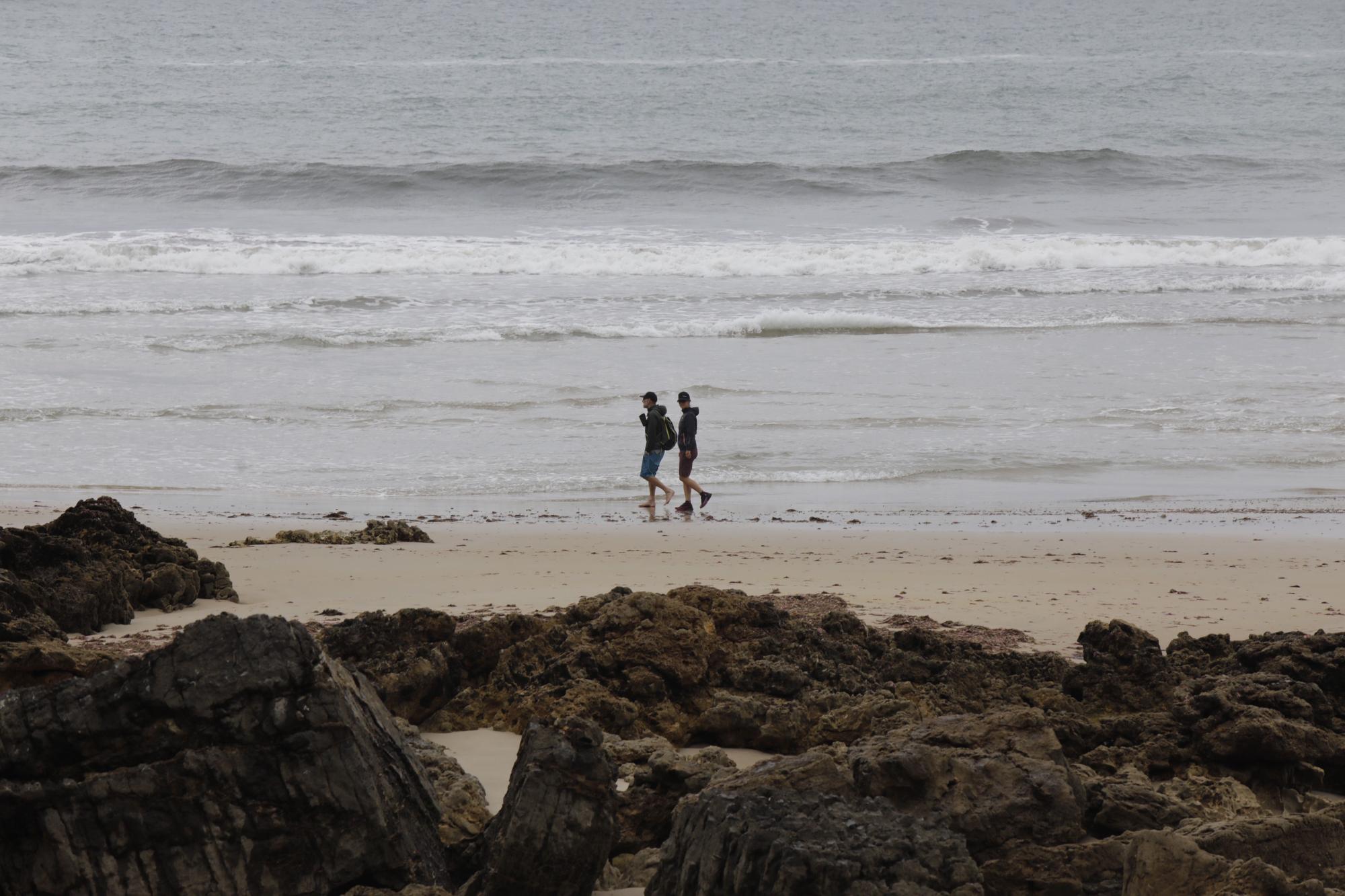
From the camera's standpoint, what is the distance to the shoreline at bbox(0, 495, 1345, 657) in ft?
25.6

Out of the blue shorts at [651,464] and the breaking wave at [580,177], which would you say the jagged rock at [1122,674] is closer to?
the blue shorts at [651,464]

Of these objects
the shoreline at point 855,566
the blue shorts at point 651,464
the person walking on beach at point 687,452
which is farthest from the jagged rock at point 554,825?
the blue shorts at point 651,464

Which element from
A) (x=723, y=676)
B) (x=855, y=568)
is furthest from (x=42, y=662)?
(x=855, y=568)

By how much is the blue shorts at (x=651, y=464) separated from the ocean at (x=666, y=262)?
2.23ft

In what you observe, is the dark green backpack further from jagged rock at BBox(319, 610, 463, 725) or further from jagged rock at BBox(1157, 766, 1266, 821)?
jagged rock at BBox(1157, 766, 1266, 821)

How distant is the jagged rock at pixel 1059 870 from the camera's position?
12.2 ft

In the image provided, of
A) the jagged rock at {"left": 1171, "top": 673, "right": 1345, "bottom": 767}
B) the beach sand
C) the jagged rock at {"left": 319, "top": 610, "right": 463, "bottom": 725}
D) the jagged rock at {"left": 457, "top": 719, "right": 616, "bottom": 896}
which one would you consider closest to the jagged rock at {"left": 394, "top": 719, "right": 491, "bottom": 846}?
the jagged rock at {"left": 457, "top": 719, "right": 616, "bottom": 896}

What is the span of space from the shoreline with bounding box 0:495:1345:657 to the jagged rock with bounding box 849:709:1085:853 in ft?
9.88

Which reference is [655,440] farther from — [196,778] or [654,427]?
[196,778]

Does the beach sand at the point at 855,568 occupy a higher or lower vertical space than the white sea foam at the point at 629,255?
lower

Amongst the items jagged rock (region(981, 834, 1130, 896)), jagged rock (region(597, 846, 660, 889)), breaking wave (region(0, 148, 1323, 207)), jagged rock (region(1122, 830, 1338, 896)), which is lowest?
jagged rock (region(597, 846, 660, 889))

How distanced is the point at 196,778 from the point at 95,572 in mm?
3991

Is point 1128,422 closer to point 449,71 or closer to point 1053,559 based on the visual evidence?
point 1053,559

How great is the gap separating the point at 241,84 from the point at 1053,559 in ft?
153
